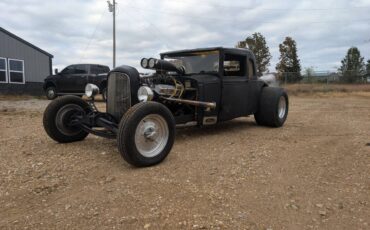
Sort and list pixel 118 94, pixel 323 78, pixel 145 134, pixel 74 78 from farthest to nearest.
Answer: pixel 323 78, pixel 74 78, pixel 118 94, pixel 145 134

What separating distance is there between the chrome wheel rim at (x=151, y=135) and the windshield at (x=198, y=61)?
229 cm

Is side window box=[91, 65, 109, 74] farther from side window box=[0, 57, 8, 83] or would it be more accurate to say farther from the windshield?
the windshield

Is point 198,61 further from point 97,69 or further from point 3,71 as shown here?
point 3,71

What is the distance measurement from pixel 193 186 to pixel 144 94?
6.33 feet

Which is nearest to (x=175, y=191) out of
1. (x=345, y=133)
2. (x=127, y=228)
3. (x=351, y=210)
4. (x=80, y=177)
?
(x=127, y=228)

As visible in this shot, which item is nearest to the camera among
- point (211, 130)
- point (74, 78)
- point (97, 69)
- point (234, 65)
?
point (234, 65)

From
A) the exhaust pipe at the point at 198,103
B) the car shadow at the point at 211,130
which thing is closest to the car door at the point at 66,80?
the car shadow at the point at 211,130

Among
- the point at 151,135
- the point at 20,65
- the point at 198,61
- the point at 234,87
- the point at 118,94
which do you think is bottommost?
the point at 151,135

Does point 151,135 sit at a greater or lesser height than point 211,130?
greater

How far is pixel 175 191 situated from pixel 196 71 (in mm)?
3637

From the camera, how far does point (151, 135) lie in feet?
15.6

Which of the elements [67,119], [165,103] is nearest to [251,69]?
[165,103]

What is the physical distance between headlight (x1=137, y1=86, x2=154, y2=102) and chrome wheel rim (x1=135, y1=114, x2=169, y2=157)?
1.78 ft

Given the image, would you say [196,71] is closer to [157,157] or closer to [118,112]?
[118,112]
